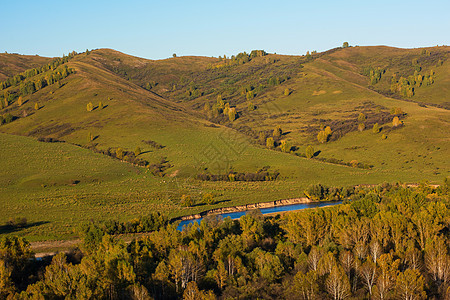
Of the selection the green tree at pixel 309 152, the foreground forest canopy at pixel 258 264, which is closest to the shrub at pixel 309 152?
the green tree at pixel 309 152

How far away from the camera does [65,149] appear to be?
16338cm

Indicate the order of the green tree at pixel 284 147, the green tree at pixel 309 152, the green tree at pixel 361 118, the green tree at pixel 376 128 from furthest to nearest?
1. the green tree at pixel 361 118
2. the green tree at pixel 376 128
3. the green tree at pixel 284 147
4. the green tree at pixel 309 152

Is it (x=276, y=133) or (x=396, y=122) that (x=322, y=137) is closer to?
(x=276, y=133)

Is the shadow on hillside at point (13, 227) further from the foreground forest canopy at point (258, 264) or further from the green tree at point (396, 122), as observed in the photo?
the green tree at point (396, 122)

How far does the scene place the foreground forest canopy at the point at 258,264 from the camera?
142 feet

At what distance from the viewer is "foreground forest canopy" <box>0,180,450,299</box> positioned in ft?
142

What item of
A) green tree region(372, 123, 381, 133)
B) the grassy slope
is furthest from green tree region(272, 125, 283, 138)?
green tree region(372, 123, 381, 133)

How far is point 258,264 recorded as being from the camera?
172ft

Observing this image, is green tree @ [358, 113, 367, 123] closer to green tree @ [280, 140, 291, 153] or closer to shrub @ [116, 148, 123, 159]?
Result: green tree @ [280, 140, 291, 153]

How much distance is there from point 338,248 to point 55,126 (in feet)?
548

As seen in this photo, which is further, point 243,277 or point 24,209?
point 24,209

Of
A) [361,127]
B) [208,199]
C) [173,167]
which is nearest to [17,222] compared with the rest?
[208,199]

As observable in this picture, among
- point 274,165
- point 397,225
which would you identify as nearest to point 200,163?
point 274,165

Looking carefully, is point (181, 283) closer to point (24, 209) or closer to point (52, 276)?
point (52, 276)
